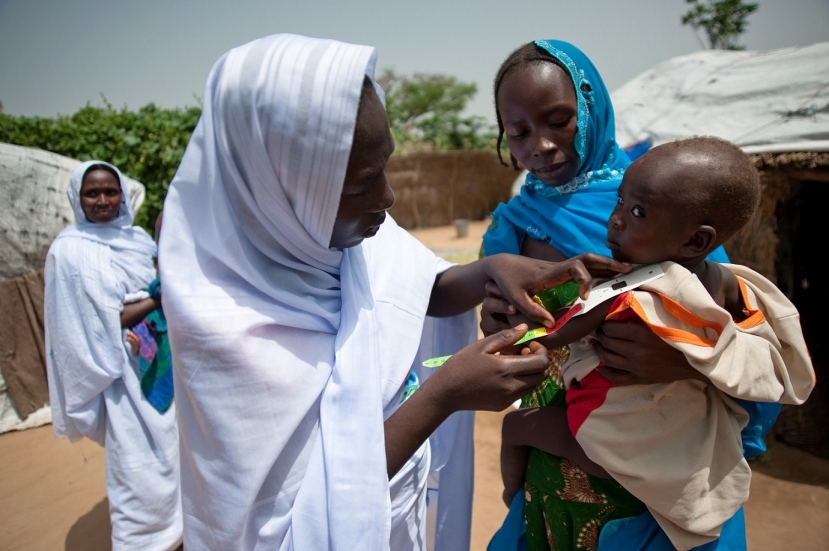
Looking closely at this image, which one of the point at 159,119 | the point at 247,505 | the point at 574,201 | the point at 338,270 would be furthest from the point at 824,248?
the point at 159,119

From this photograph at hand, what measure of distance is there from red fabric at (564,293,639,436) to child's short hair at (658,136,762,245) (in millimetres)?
338

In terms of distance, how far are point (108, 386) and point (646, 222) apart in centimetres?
334

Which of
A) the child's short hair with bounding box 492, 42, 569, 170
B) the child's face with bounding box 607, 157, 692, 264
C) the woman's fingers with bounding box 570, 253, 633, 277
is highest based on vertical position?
the child's short hair with bounding box 492, 42, 569, 170

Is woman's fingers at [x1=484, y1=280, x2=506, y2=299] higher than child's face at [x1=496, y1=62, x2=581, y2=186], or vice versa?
child's face at [x1=496, y1=62, x2=581, y2=186]

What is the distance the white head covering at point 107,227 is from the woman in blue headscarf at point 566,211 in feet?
9.61

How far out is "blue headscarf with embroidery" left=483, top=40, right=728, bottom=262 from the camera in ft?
5.28

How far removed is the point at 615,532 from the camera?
5.10 ft

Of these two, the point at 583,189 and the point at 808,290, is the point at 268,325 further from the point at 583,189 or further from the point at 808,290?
the point at 808,290

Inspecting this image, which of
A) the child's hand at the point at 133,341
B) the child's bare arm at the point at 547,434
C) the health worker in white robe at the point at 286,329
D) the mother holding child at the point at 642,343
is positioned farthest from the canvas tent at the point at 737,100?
the child's hand at the point at 133,341

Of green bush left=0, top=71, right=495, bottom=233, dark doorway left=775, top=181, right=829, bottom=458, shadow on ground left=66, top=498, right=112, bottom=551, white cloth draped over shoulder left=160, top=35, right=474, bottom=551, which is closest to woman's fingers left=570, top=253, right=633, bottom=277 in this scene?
white cloth draped over shoulder left=160, top=35, right=474, bottom=551

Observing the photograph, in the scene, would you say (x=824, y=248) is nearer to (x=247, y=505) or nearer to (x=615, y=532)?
(x=615, y=532)

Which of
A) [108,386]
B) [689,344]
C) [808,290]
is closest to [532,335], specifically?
[689,344]

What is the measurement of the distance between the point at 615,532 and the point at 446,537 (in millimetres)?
759

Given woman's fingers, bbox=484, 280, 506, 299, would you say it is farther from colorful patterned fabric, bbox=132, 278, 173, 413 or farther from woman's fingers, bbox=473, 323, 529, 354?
colorful patterned fabric, bbox=132, 278, 173, 413
